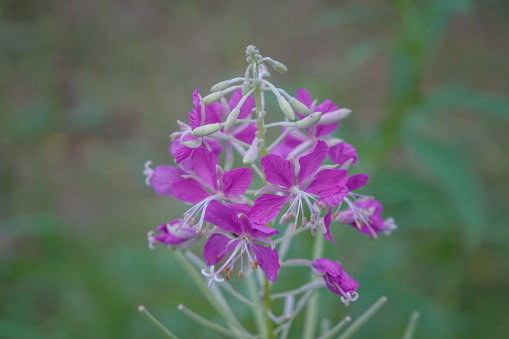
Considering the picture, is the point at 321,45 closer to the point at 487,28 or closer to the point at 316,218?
the point at 487,28

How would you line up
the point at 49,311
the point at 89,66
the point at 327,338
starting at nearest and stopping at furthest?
the point at 327,338 → the point at 49,311 → the point at 89,66

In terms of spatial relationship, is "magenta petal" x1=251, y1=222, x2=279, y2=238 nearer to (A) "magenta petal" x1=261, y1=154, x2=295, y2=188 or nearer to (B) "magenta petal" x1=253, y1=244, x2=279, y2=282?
(B) "magenta petal" x1=253, y1=244, x2=279, y2=282

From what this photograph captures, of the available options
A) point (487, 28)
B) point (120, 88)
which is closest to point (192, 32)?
point (120, 88)

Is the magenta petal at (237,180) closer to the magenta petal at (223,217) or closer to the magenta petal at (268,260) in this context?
the magenta petal at (223,217)

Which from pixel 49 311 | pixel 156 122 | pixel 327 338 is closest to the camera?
pixel 327 338

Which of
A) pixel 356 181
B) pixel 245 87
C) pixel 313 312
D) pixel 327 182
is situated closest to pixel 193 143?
pixel 245 87

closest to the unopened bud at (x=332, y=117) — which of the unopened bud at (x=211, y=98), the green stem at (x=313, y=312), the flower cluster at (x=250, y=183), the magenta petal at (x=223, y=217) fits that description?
the flower cluster at (x=250, y=183)

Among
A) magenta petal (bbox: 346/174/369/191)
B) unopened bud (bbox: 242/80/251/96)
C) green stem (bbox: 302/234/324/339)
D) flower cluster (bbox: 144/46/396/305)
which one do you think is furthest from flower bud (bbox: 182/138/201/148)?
green stem (bbox: 302/234/324/339)
